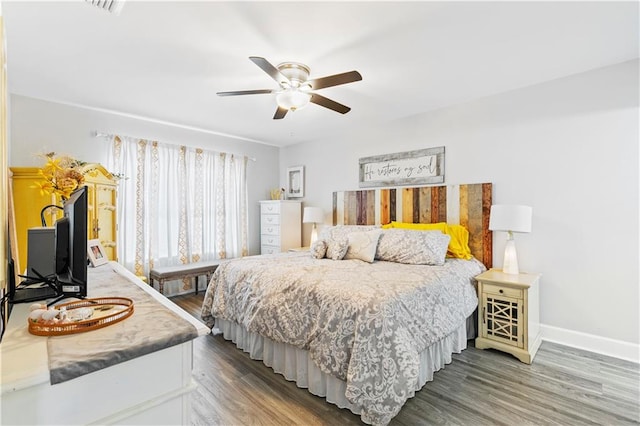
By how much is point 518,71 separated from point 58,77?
13.8 feet

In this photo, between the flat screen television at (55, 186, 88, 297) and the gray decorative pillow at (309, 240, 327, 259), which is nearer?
the flat screen television at (55, 186, 88, 297)

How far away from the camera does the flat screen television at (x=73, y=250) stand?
1.15 m

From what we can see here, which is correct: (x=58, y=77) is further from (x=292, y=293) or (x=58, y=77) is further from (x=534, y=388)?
(x=534, y=388)

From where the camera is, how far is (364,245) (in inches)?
123

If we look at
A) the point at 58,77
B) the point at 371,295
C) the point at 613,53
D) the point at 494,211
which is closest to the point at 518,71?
the point at 613,53

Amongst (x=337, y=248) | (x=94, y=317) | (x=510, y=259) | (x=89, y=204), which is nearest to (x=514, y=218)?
(x=510, y=259)

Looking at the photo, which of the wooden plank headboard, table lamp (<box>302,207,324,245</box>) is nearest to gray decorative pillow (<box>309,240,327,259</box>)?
the wooden plank headboard

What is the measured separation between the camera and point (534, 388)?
210 cm

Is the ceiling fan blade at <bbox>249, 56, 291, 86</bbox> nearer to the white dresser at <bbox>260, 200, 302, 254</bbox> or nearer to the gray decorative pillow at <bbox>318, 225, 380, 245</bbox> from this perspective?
the gray decorative pillow at <bbox>318, 225, 380, 245</bbox>

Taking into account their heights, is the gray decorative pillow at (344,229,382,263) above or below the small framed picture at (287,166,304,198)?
below

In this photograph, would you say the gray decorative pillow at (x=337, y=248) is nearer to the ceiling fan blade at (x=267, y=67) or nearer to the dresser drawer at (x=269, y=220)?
the ceiling fan blade at (x=267, y=67)

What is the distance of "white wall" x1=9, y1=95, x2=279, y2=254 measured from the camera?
3179 millimetres

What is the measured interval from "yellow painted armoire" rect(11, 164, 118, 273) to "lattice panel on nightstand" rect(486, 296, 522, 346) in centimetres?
356

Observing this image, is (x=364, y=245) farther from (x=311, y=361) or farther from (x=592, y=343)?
(x=592, y=343)
